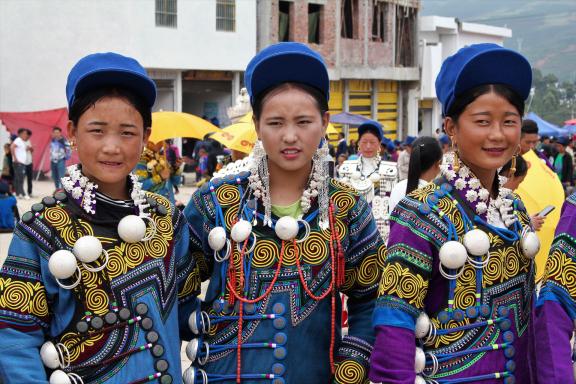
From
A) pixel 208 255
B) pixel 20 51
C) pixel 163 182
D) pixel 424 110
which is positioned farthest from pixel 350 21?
pixel 208 255

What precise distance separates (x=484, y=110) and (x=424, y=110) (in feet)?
111

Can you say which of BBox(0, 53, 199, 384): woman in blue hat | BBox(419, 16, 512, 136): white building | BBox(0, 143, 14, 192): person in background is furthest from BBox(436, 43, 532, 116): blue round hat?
BBox(419, 16, 512, 136): white building

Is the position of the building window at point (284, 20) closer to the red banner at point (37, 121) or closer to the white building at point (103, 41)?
the white building at point (103, 41)

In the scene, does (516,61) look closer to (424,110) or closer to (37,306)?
(37,306)

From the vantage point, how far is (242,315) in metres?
2.99

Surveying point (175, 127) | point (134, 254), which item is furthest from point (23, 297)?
point (175, 127)

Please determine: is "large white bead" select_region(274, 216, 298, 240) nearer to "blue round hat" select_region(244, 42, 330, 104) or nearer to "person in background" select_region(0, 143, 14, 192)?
"blue round hat" select_region(244, 42, 330, 104)

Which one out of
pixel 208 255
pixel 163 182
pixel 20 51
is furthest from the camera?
pixel 20 51

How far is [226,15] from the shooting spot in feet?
83.5

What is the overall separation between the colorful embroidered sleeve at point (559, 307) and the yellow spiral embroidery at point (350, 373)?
24.3 inches

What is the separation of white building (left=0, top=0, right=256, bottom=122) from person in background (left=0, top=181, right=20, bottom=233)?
1047 cm

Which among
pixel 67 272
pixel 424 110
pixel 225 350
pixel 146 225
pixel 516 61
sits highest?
pixel 424 110

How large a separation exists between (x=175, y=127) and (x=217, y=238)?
7.50 meters

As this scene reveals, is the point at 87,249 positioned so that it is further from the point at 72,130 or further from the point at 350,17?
the point at 350,17
